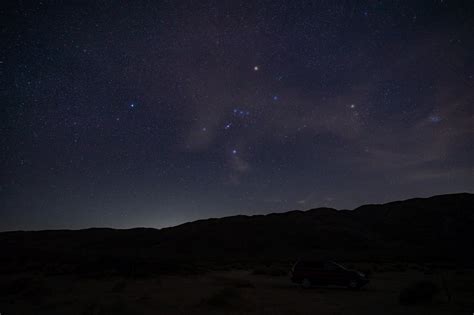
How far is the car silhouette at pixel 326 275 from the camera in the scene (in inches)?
669

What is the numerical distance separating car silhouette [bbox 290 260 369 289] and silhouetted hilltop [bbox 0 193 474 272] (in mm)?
46547

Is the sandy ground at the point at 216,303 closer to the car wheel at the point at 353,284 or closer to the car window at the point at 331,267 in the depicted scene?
the car wheel at the point at 353,284

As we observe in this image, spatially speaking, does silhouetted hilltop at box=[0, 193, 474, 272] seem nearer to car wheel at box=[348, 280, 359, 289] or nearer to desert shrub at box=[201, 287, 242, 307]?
car wheel at box=[348, 280, 359, 289]

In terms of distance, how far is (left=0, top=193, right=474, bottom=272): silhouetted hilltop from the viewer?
237 feet

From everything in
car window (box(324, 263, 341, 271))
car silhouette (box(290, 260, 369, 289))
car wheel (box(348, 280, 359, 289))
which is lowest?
car wheel (box(348, 280, 359, 289))

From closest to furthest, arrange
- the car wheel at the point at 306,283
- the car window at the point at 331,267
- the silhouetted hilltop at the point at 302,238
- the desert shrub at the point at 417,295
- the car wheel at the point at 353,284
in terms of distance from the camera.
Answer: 1. the desert shrub at the point at 417,295
2. the car wheel at the point at 353,284
3. the car window at the point at 331,267
4. the car wheel at the point at 306,283
5. the silhouetted hilltop at the point at 302,238

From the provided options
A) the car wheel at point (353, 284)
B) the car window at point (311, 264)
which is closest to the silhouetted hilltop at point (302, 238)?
the car window at point (311, 264)

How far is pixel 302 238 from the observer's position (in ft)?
283

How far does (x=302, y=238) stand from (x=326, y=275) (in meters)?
71.9

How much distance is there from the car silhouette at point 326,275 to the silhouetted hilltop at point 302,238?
46547mm

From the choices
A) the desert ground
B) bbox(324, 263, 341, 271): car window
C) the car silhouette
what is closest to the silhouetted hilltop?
the car silhouette

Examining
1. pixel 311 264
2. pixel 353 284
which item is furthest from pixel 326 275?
pixel 353 284

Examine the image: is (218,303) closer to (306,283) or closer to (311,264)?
(306,283)

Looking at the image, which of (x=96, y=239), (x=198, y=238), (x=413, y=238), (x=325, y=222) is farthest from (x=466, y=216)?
(x=96, y=239)
